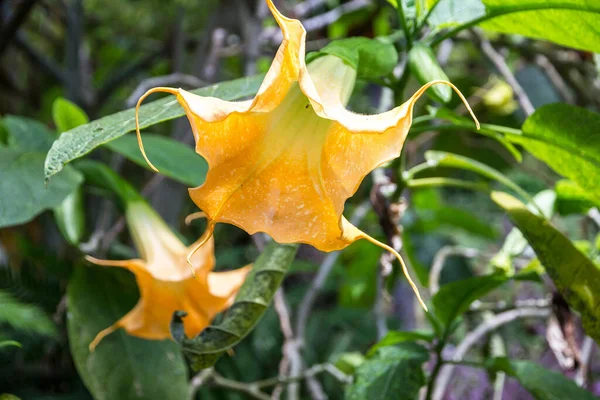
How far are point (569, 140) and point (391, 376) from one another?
0.30 meters

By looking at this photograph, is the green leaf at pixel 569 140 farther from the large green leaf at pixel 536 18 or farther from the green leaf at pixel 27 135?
the green leaf at pixel 27 135

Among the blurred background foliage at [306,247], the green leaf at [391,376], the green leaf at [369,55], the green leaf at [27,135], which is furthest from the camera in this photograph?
the green leaf at [27,135]

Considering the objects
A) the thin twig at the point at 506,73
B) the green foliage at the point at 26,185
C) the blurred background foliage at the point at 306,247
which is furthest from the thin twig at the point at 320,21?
the green foliage at the point at 26,185

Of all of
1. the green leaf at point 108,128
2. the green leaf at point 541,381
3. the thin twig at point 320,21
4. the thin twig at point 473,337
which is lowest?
the thin twig at point 473,337

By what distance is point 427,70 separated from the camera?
0.53 m

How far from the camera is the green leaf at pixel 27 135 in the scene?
858mm

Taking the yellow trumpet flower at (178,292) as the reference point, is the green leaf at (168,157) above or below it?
above

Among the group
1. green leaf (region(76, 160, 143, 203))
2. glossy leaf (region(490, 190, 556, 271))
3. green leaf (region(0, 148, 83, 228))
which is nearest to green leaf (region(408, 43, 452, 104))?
Answer: glossy leaf (region(490, 190, 556, 271))

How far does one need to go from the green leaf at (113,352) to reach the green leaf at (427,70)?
50 cm

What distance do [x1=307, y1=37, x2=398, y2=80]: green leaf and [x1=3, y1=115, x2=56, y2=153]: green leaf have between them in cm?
51

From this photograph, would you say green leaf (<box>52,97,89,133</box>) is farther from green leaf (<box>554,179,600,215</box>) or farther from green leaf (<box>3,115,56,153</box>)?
green leaf (<box>554,179,600,215</box>)

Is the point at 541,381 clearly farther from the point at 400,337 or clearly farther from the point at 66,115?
the point at 66,115

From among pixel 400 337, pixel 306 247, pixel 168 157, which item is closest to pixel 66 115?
pixel 168 157

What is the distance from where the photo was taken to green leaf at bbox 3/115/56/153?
0.86m
